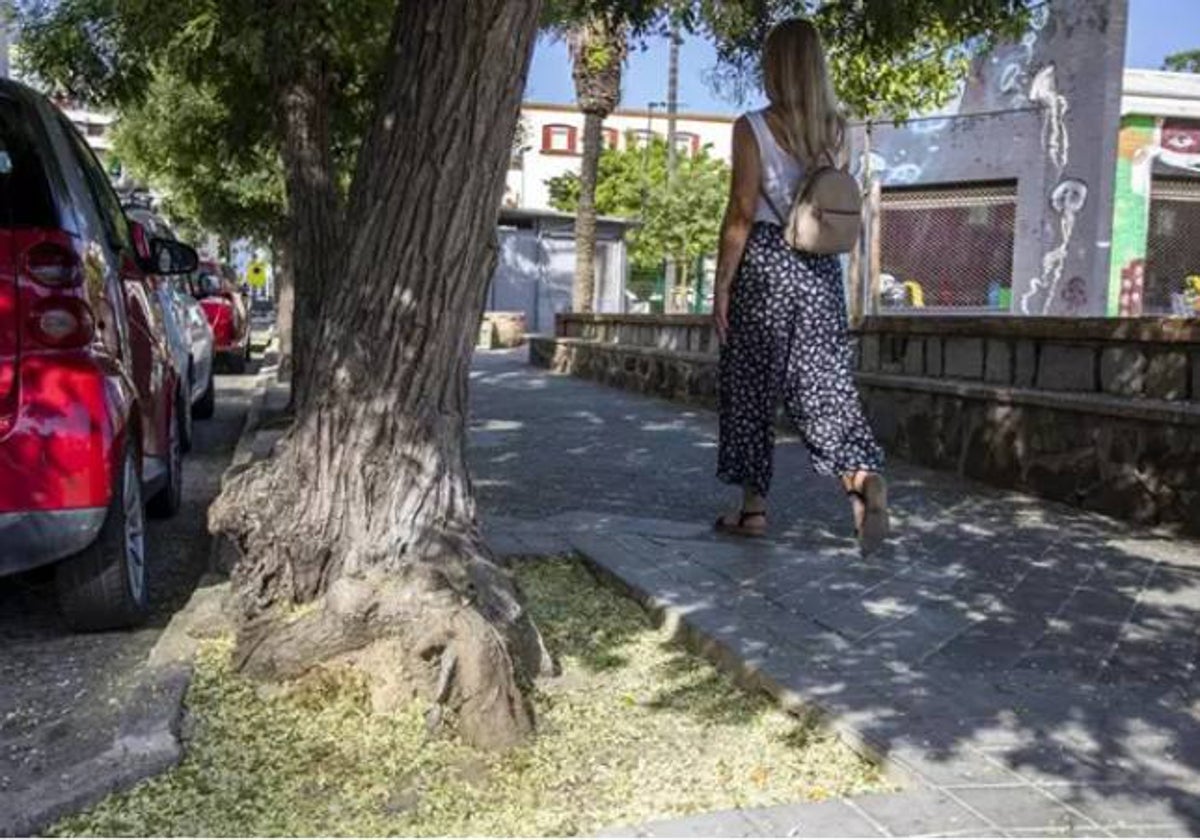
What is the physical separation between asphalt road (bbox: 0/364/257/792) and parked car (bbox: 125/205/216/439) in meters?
1.17

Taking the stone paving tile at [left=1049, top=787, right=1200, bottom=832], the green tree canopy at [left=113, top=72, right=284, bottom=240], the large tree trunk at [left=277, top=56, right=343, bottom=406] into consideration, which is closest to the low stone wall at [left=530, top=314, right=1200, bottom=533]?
the stone paving tile at [left=1049, top=787, right=1200, bottom=832]

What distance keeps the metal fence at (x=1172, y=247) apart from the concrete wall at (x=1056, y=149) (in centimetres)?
212

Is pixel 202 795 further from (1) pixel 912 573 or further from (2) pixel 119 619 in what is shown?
(1) pixel 912 573

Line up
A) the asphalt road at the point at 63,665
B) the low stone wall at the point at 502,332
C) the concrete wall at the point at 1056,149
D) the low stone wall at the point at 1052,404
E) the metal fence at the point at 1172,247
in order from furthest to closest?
the low stone wall at the point at 502,332 → the metal fence at the point at 1172,247 → the concrete wall at the point at 1056,149 → the low stone wall at the point at 1052,404 → the asphalt road at the point at 63,665

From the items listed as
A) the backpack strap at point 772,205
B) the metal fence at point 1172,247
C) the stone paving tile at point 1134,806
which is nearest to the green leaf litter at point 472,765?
the stone paving tile at point 1134,806

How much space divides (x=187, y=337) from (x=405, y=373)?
194 inches

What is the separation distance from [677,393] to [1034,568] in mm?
6905

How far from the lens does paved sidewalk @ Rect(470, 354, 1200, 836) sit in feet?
9.43

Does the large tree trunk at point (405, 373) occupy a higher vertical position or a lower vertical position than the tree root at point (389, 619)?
higher

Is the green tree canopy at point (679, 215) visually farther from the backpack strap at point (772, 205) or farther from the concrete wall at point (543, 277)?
the backpack strap at point (772, 205)

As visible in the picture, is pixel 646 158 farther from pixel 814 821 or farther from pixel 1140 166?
pixel 814 821

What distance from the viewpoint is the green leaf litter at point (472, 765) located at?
283cm

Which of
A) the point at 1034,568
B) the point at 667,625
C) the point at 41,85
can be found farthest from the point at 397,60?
the point at 41,85

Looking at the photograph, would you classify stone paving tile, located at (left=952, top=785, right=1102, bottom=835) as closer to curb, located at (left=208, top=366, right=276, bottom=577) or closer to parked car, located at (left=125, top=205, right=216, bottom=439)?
curb, located at (left=208, top=366, right=276, bottom=577)
